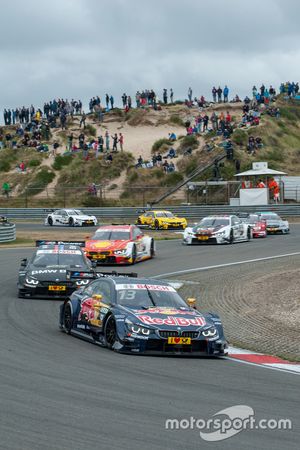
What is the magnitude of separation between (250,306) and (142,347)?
21.0ft

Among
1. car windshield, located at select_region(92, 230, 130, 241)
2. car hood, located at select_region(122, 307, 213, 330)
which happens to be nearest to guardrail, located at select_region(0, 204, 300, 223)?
car windshield, located at select_region(92, 230, 130, 241)

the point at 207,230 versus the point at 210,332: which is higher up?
the point at 210,332

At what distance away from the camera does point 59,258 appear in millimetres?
21906

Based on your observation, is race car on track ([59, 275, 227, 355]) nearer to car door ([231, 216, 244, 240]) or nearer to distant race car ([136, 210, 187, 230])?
car door ([231, 216, 244, 240])

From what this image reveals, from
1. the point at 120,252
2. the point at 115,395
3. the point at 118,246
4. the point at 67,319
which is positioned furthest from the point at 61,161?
the point at 115,395

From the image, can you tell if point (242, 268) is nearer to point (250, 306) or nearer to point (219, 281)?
point (219, 281)

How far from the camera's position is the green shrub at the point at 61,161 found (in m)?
71.6

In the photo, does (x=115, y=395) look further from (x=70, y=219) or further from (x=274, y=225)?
(x=70, y=219)

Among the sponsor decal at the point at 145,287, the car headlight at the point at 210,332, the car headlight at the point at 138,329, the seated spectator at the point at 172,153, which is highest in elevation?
the seated spectator at the point at 172,153

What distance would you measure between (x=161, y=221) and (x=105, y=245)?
2029 centimetres

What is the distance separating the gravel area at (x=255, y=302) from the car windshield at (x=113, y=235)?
3777 millimetres

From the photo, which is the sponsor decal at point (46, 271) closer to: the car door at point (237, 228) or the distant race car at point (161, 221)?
the car door at point (237, 228)

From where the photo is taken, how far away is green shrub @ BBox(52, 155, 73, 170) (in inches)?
2818

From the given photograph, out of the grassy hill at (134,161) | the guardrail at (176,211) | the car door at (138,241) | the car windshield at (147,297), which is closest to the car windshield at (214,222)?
the car door at (138,241)
